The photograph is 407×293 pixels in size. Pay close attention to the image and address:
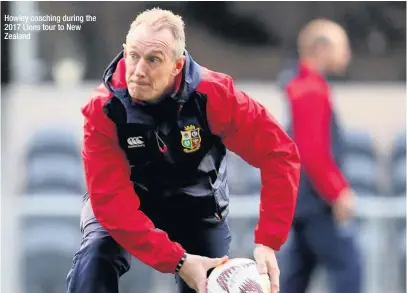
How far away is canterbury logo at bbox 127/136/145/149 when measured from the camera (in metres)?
4.32

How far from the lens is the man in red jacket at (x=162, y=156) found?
428 cm

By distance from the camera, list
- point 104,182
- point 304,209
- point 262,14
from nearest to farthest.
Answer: point 104,182
point 304,209
point 262,14

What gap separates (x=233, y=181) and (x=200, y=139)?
3.24 m

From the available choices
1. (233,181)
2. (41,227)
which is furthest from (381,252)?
(41,227)

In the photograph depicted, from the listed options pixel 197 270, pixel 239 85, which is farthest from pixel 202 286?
pixel 239 85

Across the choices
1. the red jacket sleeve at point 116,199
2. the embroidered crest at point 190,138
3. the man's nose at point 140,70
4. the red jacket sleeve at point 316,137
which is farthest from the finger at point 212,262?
the red jacket sleeve at point 316,137

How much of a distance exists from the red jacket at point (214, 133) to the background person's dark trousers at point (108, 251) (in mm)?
71

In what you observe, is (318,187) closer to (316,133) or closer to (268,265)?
(316,133)

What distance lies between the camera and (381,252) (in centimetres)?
784

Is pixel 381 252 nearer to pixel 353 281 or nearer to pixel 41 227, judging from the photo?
pixel 353 281

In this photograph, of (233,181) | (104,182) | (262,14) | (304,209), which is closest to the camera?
(104,182)

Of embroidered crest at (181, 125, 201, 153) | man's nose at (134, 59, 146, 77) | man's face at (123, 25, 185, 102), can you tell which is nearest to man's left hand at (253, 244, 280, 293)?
embroidered crest at (181, 125, 201, 153)

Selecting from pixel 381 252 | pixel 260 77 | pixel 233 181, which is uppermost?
pixel 260 77

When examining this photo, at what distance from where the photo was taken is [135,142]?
→ 4.33 metres
